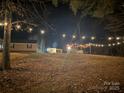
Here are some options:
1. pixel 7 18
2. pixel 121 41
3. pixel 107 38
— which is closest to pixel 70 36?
pixel 107 38

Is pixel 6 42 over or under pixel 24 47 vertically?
under

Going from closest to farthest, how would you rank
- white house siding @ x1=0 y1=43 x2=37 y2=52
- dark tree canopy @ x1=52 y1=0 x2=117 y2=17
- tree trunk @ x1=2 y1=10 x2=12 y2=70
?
dark tree canopy @ x1=52 y1=0 x2=117 y2=17
tree trunk @ x1=2 y1=10 x2=12 y2=70
white house siding @ x1=0 y1=43 x2=37 y2=52

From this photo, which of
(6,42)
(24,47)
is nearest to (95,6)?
(6,42)

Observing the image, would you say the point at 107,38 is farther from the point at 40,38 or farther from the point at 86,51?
the point at 40,38

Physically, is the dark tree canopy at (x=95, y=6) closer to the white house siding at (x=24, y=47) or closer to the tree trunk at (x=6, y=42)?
the tree trunk at (x=6, y=42)

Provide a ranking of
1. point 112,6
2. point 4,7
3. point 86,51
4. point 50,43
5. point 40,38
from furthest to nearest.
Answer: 1. point 50,43
2. point 40,38
3. point 86,51
4. point 4,7
5. point 112,6

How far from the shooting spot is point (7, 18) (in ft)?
44.8

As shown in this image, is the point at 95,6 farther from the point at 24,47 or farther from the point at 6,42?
the point at 24,47

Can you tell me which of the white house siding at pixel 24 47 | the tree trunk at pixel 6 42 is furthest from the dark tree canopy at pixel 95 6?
the white house siding at pixel 24 47

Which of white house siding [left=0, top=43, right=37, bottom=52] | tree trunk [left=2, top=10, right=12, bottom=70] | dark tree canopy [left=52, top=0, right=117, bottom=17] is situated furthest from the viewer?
white house siding [left=0, top=43, right=37, bottom=52]

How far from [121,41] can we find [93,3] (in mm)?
28117

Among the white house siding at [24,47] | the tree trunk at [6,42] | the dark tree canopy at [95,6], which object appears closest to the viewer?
the dark tree canopy at [95,6]

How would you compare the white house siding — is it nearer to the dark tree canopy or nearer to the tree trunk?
the tree trunk

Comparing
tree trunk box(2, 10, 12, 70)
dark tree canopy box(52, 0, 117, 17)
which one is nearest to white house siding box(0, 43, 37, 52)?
tree trunk box(2, 10, 12, 70)
